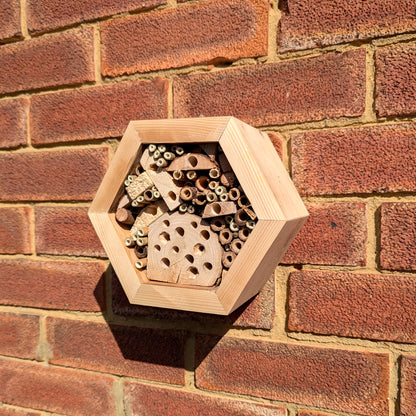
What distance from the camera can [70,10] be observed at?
2.58 feet

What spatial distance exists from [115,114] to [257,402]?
1.81ft

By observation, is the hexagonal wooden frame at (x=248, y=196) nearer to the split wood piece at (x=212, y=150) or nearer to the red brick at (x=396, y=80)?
the split wood piece at (x=212, y=150)

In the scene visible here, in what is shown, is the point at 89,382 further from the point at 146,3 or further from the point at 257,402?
the point at 146,3

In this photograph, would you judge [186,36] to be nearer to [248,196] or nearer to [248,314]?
[248,196]

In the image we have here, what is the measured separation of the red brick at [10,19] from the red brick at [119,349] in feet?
1.87

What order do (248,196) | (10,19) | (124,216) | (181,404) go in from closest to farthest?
1. (248,196)
2. (124,216)
3. (181,404)
4. (10,19)

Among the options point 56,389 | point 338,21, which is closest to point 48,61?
point 338,21

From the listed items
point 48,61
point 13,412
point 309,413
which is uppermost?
point 48,61

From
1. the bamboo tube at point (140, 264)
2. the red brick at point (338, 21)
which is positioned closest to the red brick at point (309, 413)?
the bamboo tube at point (140, 264)

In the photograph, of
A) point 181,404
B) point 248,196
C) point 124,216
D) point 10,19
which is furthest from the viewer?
point 10,19

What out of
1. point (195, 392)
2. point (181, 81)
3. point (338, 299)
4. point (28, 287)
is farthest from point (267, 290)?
point (28, 287)

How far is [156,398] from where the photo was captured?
76 cm

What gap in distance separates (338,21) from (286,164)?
221 millimetres

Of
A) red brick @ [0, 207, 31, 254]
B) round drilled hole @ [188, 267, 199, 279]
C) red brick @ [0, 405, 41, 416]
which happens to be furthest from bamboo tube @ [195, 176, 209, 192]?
red brick @ [0, 405, 41, 416]
